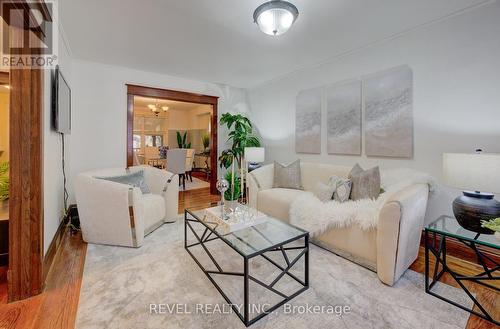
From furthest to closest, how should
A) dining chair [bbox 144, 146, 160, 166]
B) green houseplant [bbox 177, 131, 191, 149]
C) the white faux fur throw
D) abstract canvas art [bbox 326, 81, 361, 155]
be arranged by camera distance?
green houseplant [bbox 177, 131, 191, 149], dining chair [bbox 144, 146, 160, 166], abstract canvas art [bbox 326, 81, 361, 155], the white faux fur throw

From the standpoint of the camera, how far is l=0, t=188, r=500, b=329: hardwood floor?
1376 mm

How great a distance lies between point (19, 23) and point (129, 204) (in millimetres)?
1634

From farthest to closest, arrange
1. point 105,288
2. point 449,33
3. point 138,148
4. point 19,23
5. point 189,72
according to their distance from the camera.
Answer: point 138,148 → point 189,72 → point 449,33 → point 105,288 → point 19,23

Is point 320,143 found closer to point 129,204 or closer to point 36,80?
point 129,204

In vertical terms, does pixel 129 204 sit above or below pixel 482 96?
below

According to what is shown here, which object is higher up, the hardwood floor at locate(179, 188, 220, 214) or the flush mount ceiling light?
the flush mount ceiling light

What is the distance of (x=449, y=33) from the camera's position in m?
2.24

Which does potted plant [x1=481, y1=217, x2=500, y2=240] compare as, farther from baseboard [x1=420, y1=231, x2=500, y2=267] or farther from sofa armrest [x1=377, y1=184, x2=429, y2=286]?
baseboard [x1=420, y1=231, x2=500, y2=267]

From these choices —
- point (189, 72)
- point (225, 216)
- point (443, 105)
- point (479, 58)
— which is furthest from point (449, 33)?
point (189, 72)

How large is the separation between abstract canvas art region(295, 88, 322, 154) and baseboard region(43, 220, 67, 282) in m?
3.46

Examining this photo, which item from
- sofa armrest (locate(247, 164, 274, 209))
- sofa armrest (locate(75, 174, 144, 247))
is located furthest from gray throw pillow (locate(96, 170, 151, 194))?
sofa armrest (locate(247, 164, 274, 209))

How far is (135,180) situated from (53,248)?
1.04 m

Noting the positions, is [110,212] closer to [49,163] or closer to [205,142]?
[49,163]

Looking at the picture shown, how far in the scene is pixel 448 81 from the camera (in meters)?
2.25
